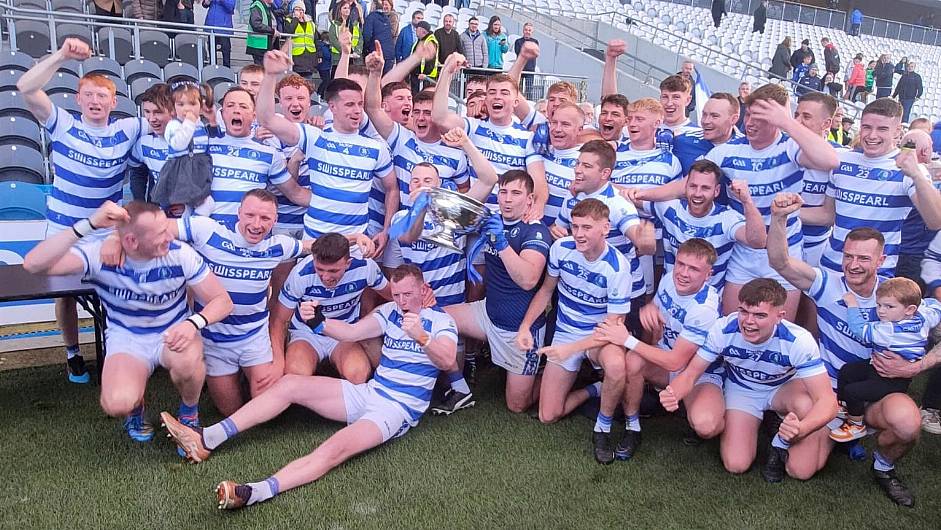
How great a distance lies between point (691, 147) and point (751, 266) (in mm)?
937

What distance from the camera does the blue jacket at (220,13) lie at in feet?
30.8

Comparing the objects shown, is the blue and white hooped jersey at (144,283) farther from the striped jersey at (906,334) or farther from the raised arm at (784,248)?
the striped jersey at (906,334)

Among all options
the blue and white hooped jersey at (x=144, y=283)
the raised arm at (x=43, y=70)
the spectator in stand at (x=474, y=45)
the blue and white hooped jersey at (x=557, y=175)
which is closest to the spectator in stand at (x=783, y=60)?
the spectator in stand at (x=474, y=45)

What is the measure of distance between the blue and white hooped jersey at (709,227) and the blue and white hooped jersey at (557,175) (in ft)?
2.20

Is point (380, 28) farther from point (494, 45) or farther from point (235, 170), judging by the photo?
point (235, 170)

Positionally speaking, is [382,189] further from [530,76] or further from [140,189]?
[530,76]

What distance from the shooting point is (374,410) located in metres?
3.96

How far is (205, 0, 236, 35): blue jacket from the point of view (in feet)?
30.8

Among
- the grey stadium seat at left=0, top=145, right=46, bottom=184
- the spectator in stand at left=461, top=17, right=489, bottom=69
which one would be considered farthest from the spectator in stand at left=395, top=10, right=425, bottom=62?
the grey stadium seat at left=0, top=145, right=46, bottom=184

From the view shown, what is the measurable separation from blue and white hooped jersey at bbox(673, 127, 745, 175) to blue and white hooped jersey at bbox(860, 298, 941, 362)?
61.0 inches

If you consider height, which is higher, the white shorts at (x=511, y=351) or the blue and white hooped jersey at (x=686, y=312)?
the blue and white hooped jersey at (x=686, y=312)

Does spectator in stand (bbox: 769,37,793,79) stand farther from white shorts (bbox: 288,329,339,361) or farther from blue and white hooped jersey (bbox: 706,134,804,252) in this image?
white shorts (bbox: 288,329,339,361)

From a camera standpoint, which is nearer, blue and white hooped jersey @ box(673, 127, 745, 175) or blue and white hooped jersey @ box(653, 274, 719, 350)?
blue and white hooped jersey @ box(653, 274, 719, 350)

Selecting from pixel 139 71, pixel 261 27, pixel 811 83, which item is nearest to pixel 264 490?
pixel 139 71
